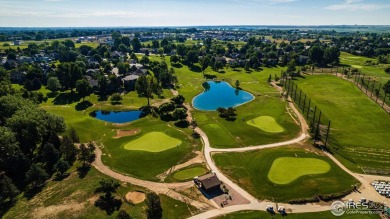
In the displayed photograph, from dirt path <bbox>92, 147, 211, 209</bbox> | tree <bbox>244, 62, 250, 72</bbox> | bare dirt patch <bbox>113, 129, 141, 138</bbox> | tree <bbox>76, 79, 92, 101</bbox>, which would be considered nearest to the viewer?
dirt path <bbox>92, 147, 211, 209</bbox>

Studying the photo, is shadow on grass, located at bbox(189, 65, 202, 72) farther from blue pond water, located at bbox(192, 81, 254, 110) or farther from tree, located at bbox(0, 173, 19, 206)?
tree, located at bbox(0, 173, 19, 206)

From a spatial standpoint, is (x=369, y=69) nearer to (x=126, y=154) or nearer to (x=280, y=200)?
(x=280, y=200)

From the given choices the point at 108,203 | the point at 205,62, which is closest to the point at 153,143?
the point at 108,203

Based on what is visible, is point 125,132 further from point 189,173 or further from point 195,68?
point 195,68

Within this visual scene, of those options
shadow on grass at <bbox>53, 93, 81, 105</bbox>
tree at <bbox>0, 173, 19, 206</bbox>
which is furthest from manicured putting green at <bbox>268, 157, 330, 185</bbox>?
shadow on grass at <bbox>53, 93, 81, 105</bbox>

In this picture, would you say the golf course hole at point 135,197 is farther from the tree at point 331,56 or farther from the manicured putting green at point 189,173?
the tree at point 331,56

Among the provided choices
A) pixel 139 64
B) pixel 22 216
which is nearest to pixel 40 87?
pixel 139 64
